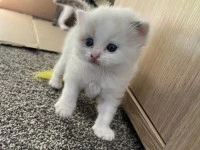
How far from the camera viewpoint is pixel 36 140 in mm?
681

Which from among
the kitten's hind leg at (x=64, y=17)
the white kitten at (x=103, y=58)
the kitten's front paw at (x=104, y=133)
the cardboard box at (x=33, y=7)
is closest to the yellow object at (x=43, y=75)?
the white kitten at (x=103, y=58)

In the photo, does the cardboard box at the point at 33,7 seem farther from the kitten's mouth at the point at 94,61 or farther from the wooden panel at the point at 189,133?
the wooden panel at the point at 189,133

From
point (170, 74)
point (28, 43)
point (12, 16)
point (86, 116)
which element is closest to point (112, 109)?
point (86, 116)

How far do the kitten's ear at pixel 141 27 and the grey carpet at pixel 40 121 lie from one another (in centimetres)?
28

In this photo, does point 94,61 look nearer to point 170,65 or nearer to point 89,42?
point 89,42

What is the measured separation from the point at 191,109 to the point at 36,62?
0.68 metres

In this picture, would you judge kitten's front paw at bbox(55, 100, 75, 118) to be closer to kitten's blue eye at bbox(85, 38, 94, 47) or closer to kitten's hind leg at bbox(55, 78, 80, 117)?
kitten's hind leg at bbox(55, 78, 80, 117)

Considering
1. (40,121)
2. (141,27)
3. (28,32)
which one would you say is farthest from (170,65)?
(28,32)

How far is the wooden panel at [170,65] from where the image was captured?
65 centimetres

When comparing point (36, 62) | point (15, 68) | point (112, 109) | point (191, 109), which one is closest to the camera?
point (191, 109)

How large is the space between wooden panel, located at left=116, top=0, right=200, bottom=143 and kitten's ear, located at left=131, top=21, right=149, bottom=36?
2.5 inches

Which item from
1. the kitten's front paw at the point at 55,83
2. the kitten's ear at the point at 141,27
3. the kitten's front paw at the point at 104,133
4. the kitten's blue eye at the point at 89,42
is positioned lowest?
the kitten's front paw at the point at 55,83

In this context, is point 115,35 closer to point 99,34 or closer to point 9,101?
→ point 99,34

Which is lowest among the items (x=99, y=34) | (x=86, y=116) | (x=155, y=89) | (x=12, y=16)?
(x=12, y=16)
